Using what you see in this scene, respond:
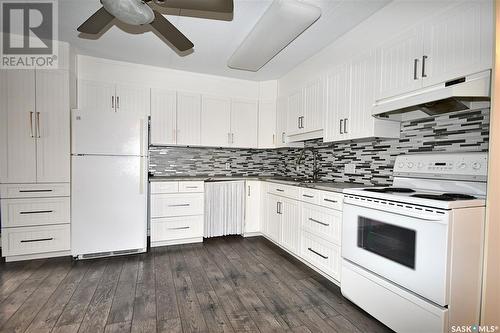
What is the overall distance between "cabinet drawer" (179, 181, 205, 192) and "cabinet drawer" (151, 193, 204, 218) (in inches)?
2.4

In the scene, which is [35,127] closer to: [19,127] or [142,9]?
[19,127]

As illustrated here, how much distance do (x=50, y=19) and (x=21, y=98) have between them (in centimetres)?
94

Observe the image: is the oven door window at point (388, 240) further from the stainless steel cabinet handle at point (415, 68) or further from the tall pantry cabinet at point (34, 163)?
the tall pantry cabinet at point (34, 163)

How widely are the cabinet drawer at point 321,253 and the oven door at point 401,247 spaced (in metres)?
0.25

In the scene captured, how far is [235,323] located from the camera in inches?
68.9

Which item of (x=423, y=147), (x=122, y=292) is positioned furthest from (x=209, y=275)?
(x=423, y=147)

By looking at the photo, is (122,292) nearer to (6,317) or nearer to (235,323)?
(6,317)

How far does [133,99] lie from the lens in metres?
3.48

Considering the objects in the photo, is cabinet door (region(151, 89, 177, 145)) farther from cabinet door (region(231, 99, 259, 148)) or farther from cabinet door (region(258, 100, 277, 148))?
cabinet door (region(258, 100, 277, 148))

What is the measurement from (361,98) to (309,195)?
1.06 meters

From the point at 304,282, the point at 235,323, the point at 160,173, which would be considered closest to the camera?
the point at 235,323

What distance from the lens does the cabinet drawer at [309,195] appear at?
8.25 ft

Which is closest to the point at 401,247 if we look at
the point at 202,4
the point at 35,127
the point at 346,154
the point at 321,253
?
the point at 321,253

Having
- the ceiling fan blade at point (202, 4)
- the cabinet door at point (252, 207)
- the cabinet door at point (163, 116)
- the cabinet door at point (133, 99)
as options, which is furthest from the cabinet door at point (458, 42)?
the cabinet door at point (133, 99)
